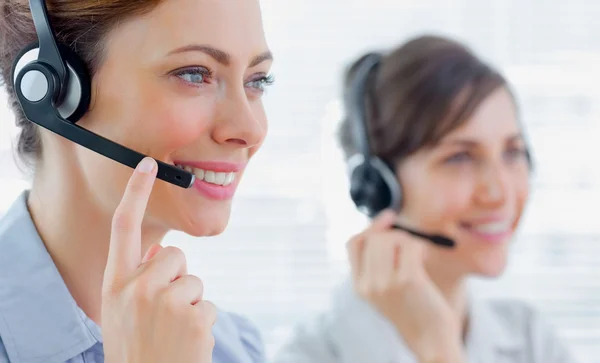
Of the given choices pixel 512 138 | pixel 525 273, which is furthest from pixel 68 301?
pixel 525 273

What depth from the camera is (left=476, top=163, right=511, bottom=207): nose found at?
6.30 ft

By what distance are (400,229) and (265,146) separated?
46 cm

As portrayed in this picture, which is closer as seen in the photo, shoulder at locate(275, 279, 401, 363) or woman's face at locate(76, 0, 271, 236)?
woman's face at locate(76, 0, 271, 236)

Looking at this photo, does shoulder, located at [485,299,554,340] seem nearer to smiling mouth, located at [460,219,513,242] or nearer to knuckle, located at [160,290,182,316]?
smiling mouth, located at [460,219,513,242]

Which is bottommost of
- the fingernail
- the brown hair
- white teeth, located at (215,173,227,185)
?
white teeth, located at (215,173,227,185)

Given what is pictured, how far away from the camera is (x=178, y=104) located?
103cm

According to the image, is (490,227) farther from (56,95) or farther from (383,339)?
(56,95)

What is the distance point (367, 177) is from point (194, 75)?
874mm

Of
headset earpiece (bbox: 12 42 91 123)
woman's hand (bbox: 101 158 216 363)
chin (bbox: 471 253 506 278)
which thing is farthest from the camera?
chin (bbox: 471 253 506 278)

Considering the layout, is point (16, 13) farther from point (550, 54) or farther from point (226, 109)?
point (550, 54)

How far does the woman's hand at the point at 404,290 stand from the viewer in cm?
178

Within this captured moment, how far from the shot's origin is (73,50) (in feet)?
3.37

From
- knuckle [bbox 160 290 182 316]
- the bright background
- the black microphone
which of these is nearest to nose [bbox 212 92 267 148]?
knuckle [bbox 160 290 182 316]

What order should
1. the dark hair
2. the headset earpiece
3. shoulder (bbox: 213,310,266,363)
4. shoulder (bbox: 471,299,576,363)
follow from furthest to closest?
shoulder (bbox: 471,299,576,363), the dark hair, shoulder (bbox: 213,310,266,363), the headset earpiece
